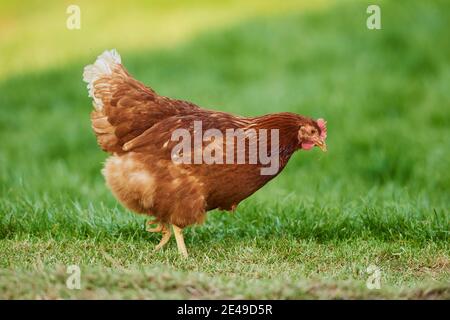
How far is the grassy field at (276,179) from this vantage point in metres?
5.38

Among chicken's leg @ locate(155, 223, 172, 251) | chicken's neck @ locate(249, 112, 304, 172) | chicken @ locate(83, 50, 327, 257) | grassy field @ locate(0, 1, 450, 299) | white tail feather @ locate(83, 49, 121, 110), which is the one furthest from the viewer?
white tail feather @ locate(83, 49, 121, 110)

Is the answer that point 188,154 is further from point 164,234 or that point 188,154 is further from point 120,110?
point 164,234

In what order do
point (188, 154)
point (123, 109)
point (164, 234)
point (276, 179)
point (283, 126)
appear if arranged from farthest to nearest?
1. point (276, 179)
2. point (164, 234)
3. point (123, 109)
4. point (283, 126)
5. point (188, 154)

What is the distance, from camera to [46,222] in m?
6.48

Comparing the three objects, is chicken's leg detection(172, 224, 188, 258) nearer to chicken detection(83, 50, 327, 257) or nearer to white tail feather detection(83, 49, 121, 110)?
chicken detection(83, 50, 327, 257)

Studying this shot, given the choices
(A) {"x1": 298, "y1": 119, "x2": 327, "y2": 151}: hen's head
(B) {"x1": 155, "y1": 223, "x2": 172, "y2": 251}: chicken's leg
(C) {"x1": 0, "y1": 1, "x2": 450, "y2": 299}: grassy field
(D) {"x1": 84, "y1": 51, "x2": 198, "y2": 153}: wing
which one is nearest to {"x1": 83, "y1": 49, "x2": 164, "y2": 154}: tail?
(D) {"x1": 84, "y1": 51, "x2": 198, "y2": 153}: wing

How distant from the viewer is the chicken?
5.66 meters

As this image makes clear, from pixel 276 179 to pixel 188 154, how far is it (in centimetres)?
387

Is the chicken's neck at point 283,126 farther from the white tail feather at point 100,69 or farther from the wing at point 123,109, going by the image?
the white tail feather at point 100,69

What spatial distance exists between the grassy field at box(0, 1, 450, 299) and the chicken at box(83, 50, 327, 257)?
1.36 ft

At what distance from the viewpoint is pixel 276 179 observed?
9438 mm

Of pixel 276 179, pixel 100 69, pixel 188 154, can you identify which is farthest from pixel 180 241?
pixel 276 179
